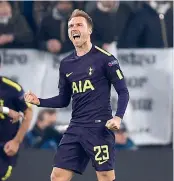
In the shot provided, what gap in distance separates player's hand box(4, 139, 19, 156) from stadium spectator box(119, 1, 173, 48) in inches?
84.7

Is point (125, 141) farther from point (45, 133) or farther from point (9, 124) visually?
point (9, 124)

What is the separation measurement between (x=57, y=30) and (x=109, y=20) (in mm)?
648

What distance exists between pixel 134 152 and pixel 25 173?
1362 mm

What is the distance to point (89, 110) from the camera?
24.0 ft

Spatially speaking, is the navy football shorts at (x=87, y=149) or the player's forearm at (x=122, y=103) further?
the navy football shorts at (x=87, y=149)

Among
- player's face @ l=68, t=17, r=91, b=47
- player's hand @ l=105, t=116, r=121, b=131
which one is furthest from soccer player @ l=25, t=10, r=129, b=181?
player's hand @ l=105, t=116, r=121, b=131

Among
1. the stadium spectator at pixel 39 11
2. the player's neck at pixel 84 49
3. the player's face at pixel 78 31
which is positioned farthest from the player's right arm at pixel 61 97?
the stadium spectator at pixel 39 11

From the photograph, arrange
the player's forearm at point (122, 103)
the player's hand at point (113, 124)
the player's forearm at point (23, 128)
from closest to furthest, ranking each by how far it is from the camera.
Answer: the player's hand at point (113, 124), the player's forearm at point (122, 103), the player's forearm at point (23, 128)

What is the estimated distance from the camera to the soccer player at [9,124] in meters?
8.88

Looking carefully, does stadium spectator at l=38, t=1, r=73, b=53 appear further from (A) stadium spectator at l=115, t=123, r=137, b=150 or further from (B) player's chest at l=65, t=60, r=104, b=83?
(B) player's chest at l=65, t=60, r=104, b=83

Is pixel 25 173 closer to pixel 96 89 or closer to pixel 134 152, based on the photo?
pixel 134 152

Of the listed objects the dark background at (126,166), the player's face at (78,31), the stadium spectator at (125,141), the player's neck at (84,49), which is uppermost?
the player's face at (78,31)

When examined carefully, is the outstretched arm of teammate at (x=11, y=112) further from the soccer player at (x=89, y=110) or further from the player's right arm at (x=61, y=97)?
the soccer player at (x=89, y=110)

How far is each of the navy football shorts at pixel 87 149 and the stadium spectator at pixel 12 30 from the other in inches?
124
